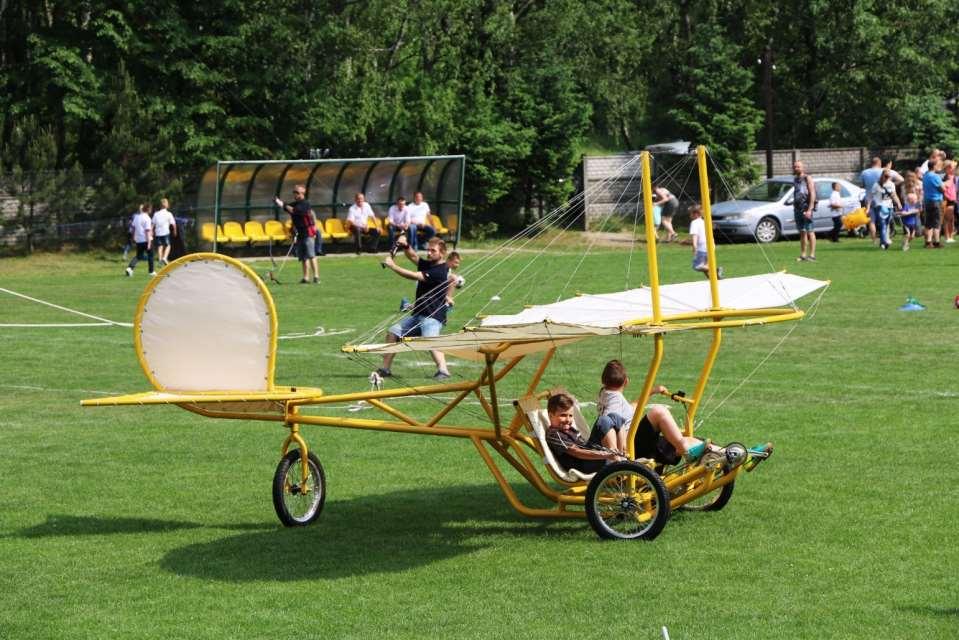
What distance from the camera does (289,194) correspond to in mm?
45500

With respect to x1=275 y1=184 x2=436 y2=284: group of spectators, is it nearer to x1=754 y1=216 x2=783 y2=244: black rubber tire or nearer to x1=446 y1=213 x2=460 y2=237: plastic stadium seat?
x1=446 y1=213 x2=460 y2=237: plastic stadium seat

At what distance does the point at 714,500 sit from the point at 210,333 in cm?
Result: 407

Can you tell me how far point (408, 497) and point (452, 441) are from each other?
244cm

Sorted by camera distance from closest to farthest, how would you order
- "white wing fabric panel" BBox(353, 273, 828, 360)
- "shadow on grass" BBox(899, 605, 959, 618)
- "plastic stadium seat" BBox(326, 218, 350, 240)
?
"shadow on grass" BBox(899, 605, 959, 618), "white wing fabric panel" BBox(353, 273, 828, 360), "plastic stadium seat" BBox(326, 218, 350, 240)

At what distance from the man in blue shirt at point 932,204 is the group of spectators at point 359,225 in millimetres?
12263

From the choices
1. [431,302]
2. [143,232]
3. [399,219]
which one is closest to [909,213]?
[399,219]

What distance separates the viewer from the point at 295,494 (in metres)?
11.4

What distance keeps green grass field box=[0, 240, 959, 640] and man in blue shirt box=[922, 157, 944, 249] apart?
661 inches

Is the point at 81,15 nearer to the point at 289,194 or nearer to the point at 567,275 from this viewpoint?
the point at 289,194

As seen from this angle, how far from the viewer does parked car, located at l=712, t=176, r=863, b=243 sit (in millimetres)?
42312

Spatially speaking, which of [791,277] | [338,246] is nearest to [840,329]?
[791,277]

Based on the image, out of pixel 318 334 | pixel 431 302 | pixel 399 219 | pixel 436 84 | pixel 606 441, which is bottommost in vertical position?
pixel 318 334

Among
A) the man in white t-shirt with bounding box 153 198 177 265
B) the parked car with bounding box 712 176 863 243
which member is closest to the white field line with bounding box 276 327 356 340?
the man in white t-shirt with bounding box 153 198 177 265

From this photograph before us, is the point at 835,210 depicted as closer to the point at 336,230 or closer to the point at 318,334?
the point at 336,230
